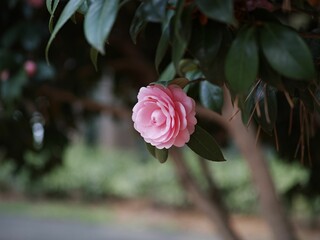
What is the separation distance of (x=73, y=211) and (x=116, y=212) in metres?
0.50

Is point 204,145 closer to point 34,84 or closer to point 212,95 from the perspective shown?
point 212,95

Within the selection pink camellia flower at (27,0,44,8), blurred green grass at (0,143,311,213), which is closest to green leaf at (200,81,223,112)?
pink camellia flower at (27,0,44,8)

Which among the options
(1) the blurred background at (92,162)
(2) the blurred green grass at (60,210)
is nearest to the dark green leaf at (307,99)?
(1) the blurred background at (92,162)

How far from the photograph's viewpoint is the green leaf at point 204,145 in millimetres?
702

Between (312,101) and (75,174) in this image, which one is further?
(75,174)

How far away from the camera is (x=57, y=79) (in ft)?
6.16

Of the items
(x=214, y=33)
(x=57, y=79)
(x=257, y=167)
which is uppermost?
(x=214, y=33)

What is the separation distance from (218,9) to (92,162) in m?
6.29

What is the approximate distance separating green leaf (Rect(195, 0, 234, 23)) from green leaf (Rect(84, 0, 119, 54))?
0.10m

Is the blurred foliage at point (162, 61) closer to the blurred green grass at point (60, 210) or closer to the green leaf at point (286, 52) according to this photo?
the green leaf at point (286, 52)

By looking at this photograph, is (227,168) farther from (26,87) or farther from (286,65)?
(286,65)

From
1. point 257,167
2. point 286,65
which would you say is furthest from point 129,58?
point 286,65

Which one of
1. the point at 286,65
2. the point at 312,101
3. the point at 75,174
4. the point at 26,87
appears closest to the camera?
the point at 286,65

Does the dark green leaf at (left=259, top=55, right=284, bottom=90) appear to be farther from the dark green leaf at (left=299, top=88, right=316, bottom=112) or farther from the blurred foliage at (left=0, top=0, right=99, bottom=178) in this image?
the blurred foliage at (left=0, top=0, right=99, bottom=178)
